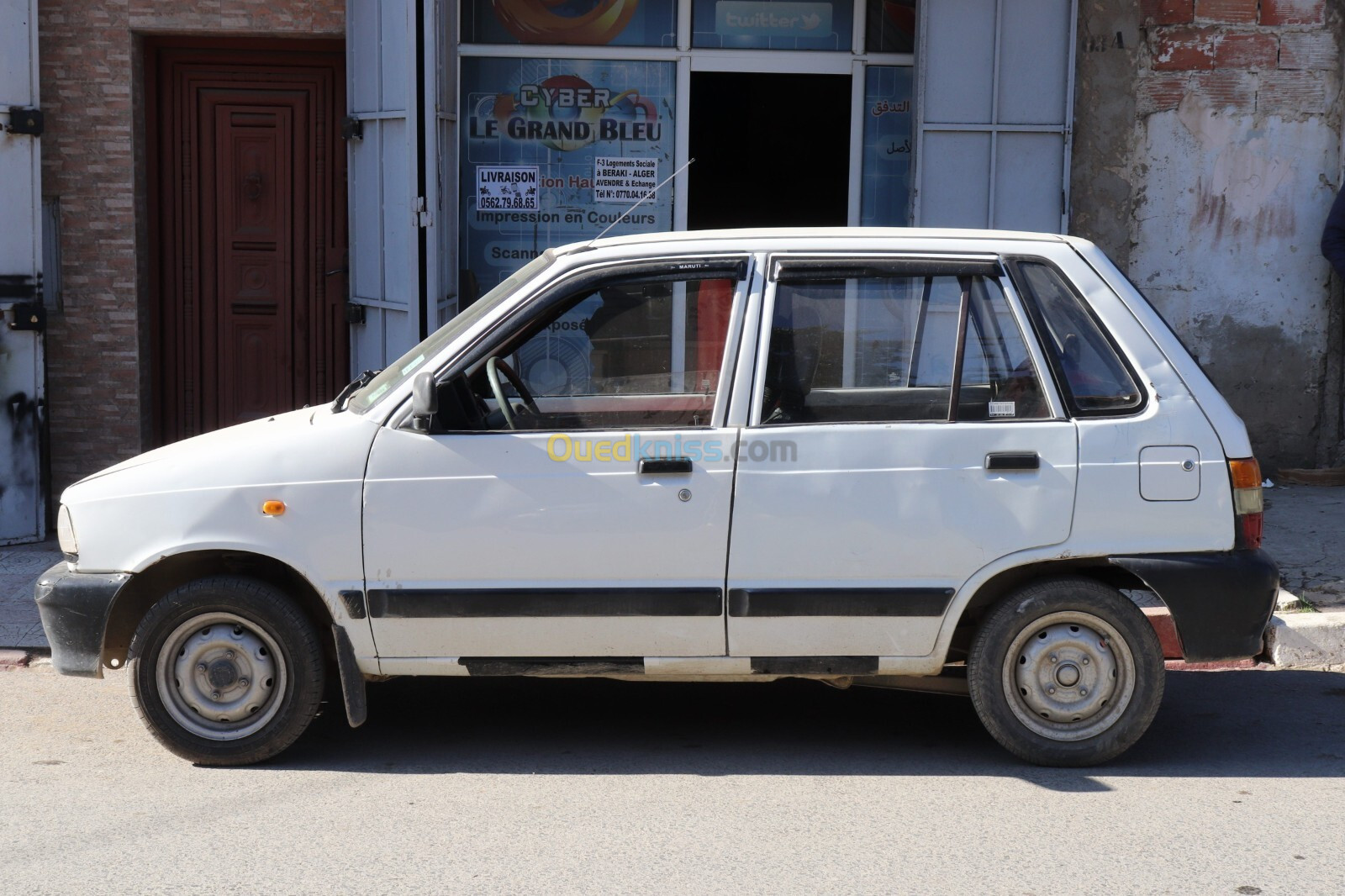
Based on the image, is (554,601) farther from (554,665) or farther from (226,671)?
(226,671)

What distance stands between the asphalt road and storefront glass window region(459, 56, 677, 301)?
447 cm

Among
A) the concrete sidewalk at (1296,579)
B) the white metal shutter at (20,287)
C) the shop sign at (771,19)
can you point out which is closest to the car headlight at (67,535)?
the concrete sidewalk at (1296,579)

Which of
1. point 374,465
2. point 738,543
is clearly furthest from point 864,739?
point 374,465

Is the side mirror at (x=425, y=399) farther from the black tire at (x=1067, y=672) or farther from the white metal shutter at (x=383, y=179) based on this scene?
the white metal shutter at (x=383, y=179)

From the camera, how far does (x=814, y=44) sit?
9.71 meters

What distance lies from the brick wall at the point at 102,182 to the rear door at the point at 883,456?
18.1 feet

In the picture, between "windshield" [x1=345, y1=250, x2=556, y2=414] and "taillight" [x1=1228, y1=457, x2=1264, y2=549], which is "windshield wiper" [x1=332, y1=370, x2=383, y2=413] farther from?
"taillight" [x1=1228, y1=457, x2=1264, y2=549]

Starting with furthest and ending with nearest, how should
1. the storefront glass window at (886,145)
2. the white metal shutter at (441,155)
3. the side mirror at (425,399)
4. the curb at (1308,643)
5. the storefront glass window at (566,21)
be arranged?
the storefront glass window at (886,145)
the storefront glass window at (566,21)
the white metal shutter at (441,155)
the curb at (1308,643)
the side mirror at (425,399)

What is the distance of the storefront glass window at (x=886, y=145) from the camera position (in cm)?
973

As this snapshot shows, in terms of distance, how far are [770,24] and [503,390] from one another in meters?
5.56

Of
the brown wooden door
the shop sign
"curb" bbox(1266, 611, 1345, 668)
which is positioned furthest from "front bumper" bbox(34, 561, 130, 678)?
the shop sign

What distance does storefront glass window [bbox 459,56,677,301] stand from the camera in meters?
9.66

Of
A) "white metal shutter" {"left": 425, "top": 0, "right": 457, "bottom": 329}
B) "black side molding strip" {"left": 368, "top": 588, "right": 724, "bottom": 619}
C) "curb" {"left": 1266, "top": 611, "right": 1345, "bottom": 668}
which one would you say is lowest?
"curb" {"left": 1266, "top": 611, "right": 1345, "bottom": 668}

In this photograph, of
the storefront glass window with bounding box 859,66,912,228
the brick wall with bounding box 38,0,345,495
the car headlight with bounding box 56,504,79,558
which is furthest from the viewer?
the storefront glass window with bounding box 859,66,912,228
